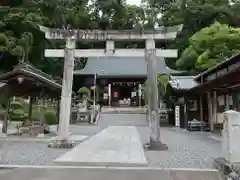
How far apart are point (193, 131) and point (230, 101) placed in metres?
4.34

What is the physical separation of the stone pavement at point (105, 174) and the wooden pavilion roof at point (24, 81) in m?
9.15

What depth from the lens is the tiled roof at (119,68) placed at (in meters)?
41.6

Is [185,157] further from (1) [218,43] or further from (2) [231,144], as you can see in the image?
(1) [218,43]

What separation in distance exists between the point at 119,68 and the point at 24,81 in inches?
1085

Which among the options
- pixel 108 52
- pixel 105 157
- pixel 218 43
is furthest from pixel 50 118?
pixel 105 157

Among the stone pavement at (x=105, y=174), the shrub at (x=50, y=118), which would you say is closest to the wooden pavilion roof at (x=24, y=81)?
the shrub at (x=50, y=118)

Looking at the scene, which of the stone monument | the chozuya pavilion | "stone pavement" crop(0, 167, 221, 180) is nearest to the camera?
the stone monument

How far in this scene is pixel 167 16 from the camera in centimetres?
4712

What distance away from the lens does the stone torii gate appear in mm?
13633

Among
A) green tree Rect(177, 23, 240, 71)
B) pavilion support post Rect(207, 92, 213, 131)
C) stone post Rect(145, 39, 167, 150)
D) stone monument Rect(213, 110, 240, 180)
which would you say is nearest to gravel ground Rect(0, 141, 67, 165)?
stone post Rect(145, 39, 167, 150)

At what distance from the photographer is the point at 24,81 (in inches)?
687

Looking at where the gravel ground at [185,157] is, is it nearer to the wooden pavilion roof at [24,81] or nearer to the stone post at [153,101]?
the stone post at [153,101]

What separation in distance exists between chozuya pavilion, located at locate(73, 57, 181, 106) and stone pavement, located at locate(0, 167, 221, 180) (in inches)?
1252

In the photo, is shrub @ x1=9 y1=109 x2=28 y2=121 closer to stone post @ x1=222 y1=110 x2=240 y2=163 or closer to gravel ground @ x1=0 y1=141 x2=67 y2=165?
gravel ground @ x1=0 y1=141 x2=67 y2=165
